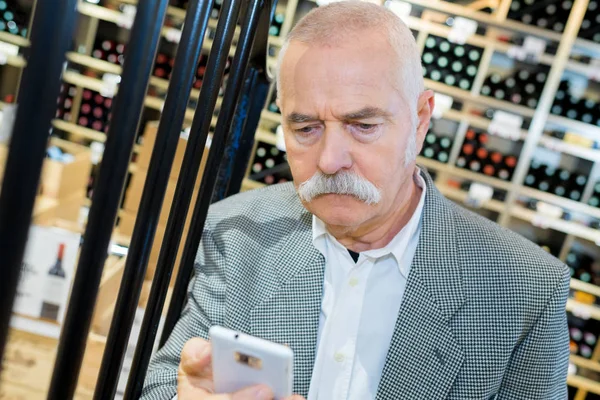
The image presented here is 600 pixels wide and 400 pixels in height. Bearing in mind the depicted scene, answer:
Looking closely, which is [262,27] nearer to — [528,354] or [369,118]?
[369,118]

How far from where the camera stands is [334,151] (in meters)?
1.09

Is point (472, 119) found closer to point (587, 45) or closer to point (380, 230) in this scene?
point (587, 45)

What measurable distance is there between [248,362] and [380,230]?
0.63m

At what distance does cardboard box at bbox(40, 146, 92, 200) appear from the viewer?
8.82ft

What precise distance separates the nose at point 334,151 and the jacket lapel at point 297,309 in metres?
0.27

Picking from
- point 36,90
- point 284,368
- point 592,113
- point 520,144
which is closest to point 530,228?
point 520,144

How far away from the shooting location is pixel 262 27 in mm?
1271

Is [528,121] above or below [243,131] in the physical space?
above

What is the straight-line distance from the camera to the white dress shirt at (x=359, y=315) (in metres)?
1.17

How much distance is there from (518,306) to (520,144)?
3646 millimetres

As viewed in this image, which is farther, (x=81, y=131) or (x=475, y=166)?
(x=81, y=131)

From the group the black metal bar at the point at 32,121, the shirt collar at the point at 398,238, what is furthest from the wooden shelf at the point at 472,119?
the black metal bar at the point at 32,121

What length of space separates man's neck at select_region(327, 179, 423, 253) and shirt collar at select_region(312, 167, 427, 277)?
0.03m

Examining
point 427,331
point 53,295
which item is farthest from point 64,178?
point 427,331
